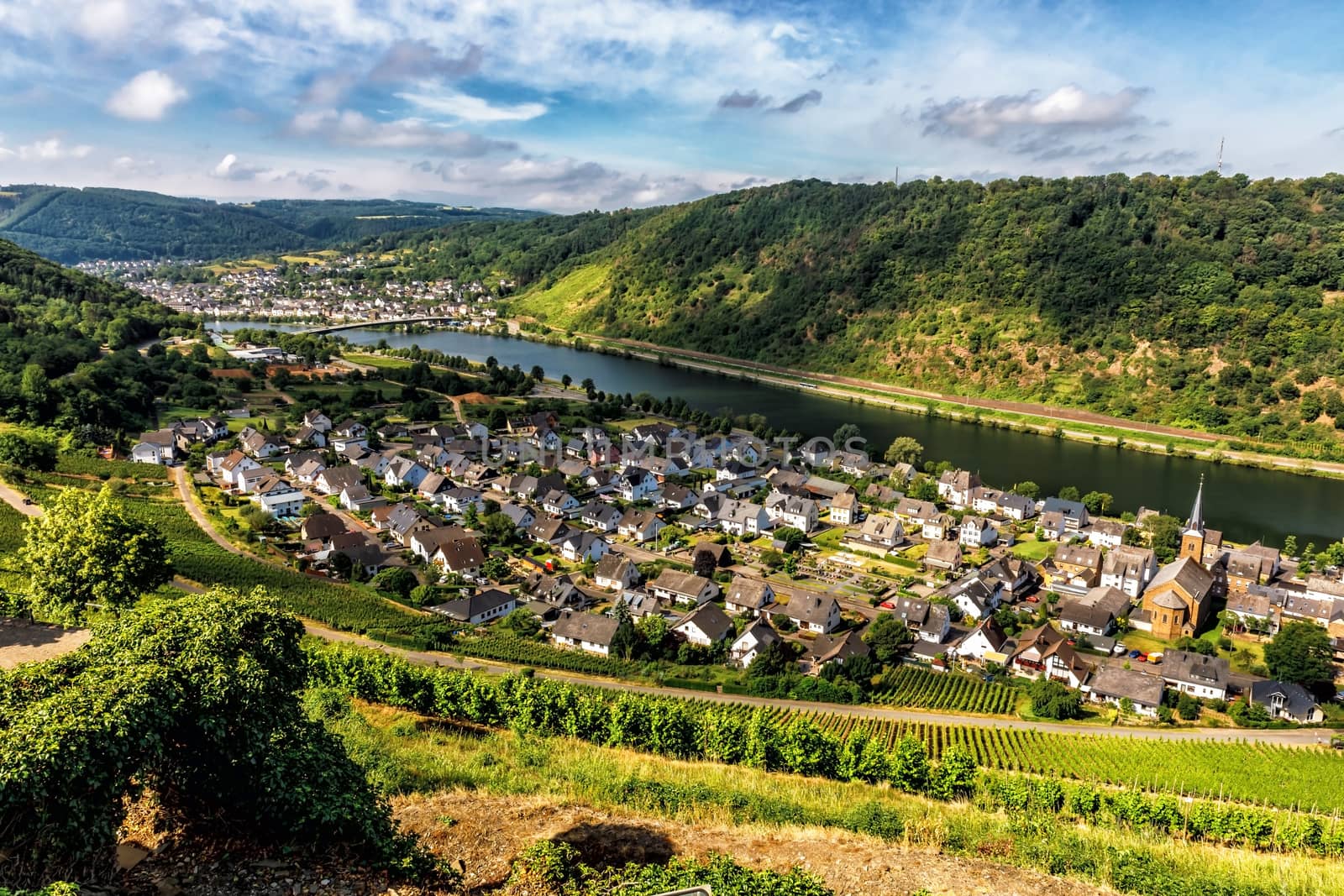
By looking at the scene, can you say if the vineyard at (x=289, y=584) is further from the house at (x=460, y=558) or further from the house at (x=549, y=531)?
the house at (x=549, y=531)

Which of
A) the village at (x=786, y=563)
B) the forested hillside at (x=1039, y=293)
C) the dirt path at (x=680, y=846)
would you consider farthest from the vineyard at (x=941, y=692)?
the forested hillside at (x=1039, y=293)

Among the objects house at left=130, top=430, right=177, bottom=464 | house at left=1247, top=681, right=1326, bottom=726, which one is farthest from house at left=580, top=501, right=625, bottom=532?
house at left=1247, top=681, right=1326, bottom=726

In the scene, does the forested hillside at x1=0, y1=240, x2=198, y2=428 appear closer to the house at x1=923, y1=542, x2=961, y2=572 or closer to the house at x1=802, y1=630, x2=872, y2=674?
the house at x1=802, y1=630, x2=872, y2=674

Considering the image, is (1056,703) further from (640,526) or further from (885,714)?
(640,526)

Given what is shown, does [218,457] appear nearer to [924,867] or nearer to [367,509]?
[367,509]

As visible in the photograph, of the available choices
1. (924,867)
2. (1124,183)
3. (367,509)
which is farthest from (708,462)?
(1124,183)
